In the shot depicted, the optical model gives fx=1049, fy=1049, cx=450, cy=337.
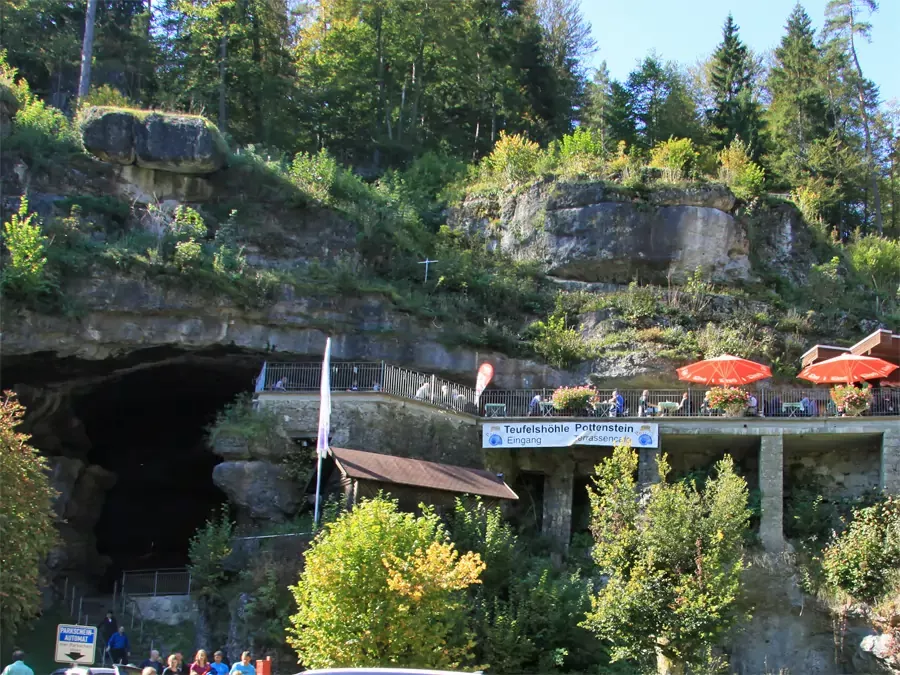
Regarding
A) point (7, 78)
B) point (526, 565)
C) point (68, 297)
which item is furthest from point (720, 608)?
point (7, 78)

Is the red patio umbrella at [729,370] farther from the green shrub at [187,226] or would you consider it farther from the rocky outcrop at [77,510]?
the rocky outcrop at [77,510]

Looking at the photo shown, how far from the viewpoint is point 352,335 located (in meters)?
29.0

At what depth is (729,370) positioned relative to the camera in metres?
26.6

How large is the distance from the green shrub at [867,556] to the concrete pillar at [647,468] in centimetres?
435

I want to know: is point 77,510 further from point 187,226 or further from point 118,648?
point 118,648

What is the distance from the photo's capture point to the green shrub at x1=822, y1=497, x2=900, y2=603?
22703mm

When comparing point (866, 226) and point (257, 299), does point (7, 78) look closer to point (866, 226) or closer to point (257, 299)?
point (257, 299)

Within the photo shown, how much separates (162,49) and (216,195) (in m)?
13.6

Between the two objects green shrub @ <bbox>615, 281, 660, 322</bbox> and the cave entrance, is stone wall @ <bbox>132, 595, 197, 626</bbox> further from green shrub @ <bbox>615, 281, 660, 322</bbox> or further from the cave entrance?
green shrub @ <bbox>615, 281, 660, 322</bbox>

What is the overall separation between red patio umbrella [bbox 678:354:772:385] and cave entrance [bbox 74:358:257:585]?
12305mm

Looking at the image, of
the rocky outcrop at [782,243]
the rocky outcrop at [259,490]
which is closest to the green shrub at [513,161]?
the rocky outcrop at [782,243]

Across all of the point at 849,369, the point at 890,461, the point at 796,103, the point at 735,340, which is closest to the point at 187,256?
the point at 735,340

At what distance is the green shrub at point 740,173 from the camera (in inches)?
1378

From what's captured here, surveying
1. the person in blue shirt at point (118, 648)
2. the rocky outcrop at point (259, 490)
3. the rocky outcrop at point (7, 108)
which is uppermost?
the rocky outcrop at point (7, 108)
